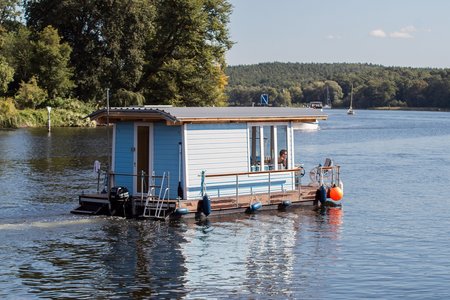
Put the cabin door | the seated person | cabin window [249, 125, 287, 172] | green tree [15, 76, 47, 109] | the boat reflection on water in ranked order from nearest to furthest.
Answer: the boat reflection on water < the cabin door < cabin window [249, 125, 287, 172] < the seated person < green tree [15, 76, 47, 109]

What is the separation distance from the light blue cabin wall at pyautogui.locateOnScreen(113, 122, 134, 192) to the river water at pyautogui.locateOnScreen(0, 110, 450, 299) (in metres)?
1.82

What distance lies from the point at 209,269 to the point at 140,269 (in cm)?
178

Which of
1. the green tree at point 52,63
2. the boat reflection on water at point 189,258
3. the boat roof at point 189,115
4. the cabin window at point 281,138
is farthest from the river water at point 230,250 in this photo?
the green tree at point 52,63

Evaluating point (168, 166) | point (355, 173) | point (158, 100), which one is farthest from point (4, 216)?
point (158, 100)

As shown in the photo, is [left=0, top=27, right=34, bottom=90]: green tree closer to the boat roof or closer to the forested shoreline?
the forested shoreline

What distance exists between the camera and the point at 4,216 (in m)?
29.0

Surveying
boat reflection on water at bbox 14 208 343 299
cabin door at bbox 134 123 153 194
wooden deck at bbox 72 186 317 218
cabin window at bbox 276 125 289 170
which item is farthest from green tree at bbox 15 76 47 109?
boat reflection on water at bbox 14 208 343 299

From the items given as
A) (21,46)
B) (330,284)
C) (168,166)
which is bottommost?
(330,284)

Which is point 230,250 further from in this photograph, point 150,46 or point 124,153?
point 150,46

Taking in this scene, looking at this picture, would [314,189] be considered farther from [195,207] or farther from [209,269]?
[209,269]

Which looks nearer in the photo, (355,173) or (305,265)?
(305,265)

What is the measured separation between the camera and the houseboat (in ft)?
90.7

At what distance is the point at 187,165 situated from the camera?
2788 centimetres

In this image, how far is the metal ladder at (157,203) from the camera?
1072 inches
